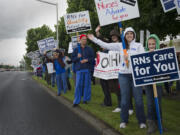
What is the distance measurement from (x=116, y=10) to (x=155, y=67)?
1.53 meters

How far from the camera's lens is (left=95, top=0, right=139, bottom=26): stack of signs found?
194 inches

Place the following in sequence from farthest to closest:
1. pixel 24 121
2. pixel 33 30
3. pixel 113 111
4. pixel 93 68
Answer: pixel 33 30 < pixel 93 68 < pixel 113 111 < pixel 24 121

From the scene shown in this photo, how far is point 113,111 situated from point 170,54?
8.52 feet

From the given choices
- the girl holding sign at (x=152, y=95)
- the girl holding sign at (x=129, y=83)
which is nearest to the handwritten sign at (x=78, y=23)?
the girl holding sign at (x=129, y=83)

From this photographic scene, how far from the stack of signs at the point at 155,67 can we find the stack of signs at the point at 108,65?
194cm

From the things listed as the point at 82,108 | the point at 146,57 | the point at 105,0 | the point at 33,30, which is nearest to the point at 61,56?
the point at 82,108

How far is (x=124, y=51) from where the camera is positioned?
182 inches

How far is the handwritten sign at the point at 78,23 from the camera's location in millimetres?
8523

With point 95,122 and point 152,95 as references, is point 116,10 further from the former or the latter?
point 95,122

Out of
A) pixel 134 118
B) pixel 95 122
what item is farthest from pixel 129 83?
pixel 95 122

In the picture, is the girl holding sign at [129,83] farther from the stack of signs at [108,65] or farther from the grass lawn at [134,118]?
the stack of signs at [108,65]

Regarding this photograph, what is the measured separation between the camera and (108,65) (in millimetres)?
6613

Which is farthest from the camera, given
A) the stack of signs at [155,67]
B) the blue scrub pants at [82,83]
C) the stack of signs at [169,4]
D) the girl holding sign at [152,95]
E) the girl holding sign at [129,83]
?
the blue scrub pants at [82,83]

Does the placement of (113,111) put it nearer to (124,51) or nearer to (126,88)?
(126,88)
